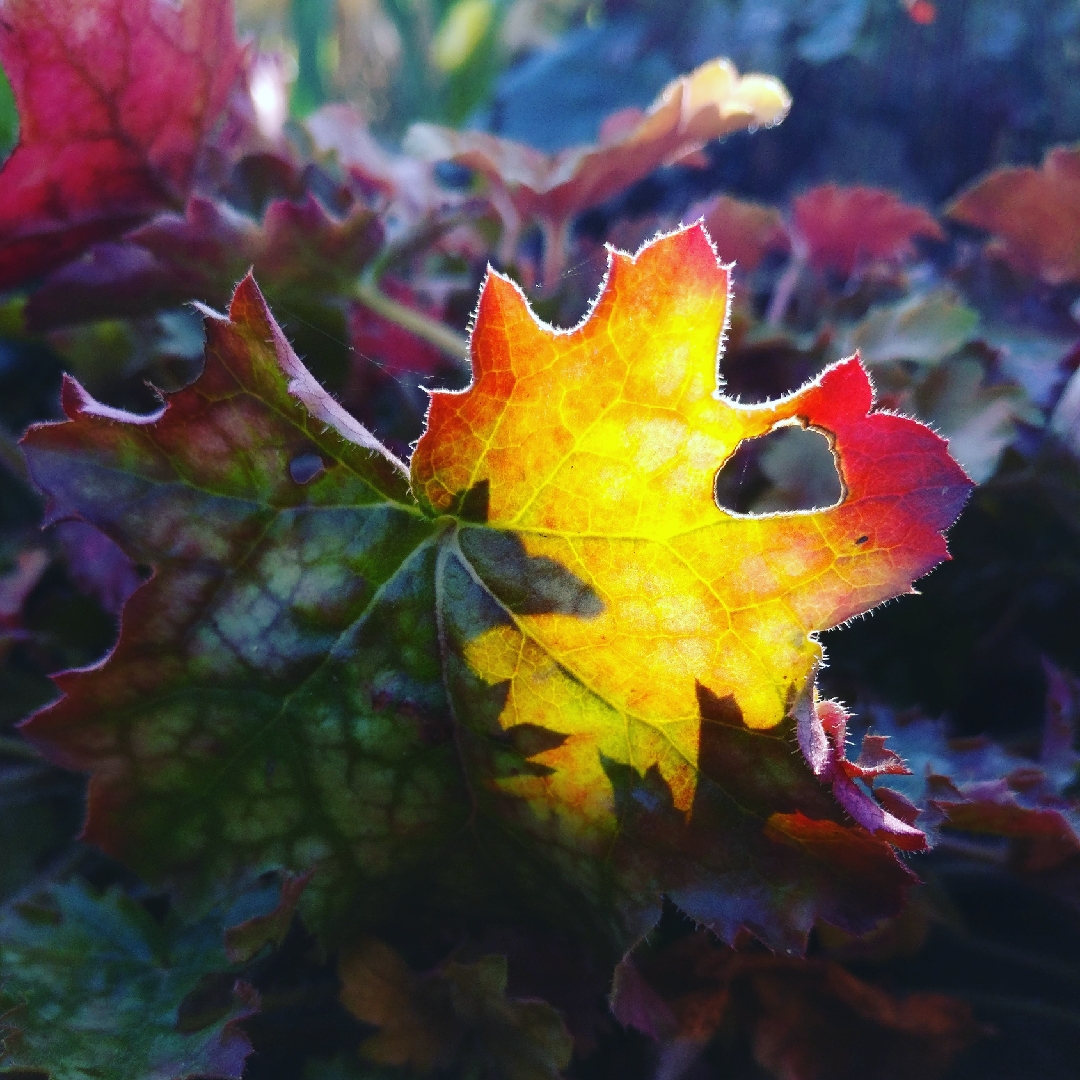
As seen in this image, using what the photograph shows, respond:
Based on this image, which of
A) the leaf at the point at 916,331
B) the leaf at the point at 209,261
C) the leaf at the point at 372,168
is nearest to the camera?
the leaf at the point at 209,261

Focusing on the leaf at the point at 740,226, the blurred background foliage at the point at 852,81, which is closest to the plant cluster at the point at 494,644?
the leaf at the point at 740,226

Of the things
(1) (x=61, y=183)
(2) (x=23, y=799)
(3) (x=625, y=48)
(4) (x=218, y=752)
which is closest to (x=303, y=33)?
(3) (x=625, y=48)

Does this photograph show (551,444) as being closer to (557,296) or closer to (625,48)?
(557,296)

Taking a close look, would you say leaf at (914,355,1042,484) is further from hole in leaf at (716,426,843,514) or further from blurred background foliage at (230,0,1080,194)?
blurred background foliage at (230,0,1080,194)

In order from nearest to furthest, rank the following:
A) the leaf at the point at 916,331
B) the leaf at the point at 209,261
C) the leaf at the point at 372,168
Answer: the leaf at the point at 209,261
the leaf at the point at 916,331
the leaf at the point at 372,168

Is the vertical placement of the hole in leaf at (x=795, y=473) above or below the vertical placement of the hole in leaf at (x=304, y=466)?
above

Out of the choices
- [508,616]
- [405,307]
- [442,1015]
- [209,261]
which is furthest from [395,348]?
[442,1015]

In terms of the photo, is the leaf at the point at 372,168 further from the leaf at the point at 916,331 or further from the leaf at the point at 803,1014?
the leaf at the point at 803,1014
